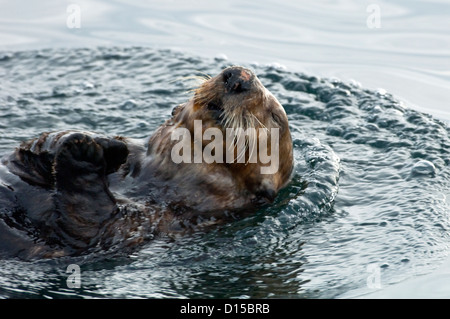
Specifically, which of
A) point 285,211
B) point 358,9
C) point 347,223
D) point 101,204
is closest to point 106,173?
point 101,204

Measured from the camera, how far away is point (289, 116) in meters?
7.98

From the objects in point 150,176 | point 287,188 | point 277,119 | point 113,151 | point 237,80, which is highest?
point 237,80

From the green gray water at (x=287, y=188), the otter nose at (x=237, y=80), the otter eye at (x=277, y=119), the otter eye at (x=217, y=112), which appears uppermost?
the otter nose at (x=237, y=80)

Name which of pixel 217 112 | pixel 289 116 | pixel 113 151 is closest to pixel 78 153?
pixel 113 151

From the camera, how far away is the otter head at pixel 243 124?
17.3 ft

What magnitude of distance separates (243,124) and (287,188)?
0.94 m

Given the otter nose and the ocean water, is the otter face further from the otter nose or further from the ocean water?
the ocean water

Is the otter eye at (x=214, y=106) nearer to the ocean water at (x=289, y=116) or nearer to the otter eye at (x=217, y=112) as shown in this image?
the otter eye at (x=217, y=112)

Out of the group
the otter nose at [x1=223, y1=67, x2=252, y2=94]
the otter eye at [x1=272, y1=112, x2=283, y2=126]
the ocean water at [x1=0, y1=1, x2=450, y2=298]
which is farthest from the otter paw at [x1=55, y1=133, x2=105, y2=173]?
the otter eye at [x1=272, y1=112, x2=283, y2=126]

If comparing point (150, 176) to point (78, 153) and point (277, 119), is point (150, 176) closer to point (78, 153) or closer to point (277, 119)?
point (78, 153)

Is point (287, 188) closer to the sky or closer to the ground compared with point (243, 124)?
closer to the ground

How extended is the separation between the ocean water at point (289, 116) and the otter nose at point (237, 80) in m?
0.98

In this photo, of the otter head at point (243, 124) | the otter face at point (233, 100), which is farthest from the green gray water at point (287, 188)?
the otter face at point (233, 100)

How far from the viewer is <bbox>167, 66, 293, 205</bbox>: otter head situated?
17.3 ft
